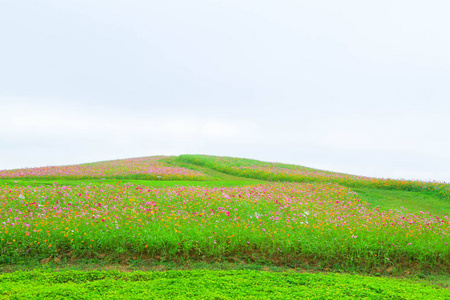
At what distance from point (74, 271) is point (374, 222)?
9.65m

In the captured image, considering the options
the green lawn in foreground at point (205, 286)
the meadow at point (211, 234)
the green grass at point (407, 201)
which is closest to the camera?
the green lawn in foreground at point (205, 286)

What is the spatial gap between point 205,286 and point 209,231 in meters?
2.67

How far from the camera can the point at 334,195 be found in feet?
55.1

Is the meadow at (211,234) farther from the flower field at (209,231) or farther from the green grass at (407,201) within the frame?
the green grass at (407,201)

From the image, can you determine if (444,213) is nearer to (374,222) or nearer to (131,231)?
(374,222)

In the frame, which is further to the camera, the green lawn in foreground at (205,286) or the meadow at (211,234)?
the meadow at (211,234)

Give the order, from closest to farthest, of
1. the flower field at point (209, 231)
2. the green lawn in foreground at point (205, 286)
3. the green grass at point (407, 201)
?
the green lawn in foreground at point (205, 286), the flower field at point (209, 231), the green grass at point (407, 201)

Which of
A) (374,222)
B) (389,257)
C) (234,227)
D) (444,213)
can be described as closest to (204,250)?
(234,227)

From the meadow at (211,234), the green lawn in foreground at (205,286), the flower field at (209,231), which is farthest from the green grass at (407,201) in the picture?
the green lawn in foreground at (205,286)

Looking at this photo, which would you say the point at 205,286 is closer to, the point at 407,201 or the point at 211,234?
the point at 211,234

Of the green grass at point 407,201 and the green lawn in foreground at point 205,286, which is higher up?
the green grass at point 407,201

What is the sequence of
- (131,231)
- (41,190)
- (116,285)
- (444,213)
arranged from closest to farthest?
(116,285) → (131,231) → (41,190) → (444,213)

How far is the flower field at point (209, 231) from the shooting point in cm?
851

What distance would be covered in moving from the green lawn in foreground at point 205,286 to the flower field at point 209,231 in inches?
49.5
